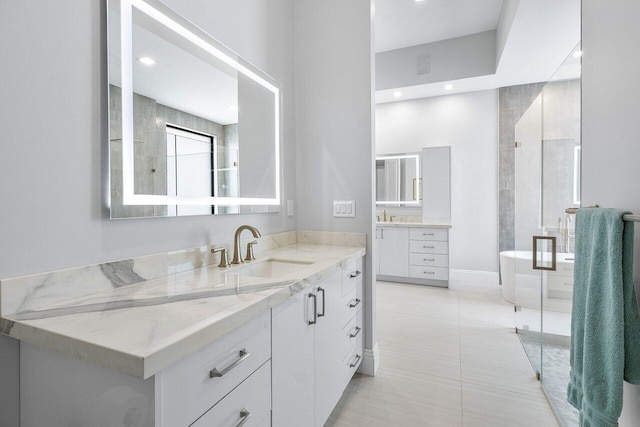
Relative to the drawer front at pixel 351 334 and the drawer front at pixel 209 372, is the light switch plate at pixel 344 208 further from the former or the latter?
the drawer front at pixel 209 372

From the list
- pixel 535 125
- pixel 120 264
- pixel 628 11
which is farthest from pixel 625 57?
pixel 120 264

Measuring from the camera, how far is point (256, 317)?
963 mm

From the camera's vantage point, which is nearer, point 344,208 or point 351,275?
point 351,275

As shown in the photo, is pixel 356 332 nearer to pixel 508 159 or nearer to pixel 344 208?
pixel 344 208

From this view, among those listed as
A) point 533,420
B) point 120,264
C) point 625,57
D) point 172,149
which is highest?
Answer: point 625,57

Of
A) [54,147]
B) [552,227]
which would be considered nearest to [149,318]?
[54,147]

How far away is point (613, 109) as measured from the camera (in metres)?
1.14

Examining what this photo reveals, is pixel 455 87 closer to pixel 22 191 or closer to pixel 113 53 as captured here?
pixel 113 53

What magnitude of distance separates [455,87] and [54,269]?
4873mm

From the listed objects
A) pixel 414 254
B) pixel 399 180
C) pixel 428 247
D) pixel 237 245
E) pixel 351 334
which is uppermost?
pixel 399 180

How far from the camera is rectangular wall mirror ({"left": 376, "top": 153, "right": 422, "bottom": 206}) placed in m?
4.84

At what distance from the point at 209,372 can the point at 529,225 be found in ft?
8.50

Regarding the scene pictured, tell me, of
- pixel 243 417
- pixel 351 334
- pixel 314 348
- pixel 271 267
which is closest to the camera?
pixel 243 417

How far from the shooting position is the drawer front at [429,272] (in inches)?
164
